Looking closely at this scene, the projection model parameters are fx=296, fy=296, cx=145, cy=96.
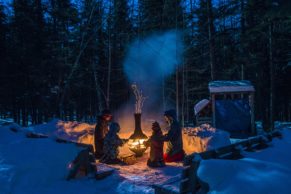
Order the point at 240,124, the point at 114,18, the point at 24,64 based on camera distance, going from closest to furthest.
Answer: the point at 240,124 → the point at 114,18 → the point at 24,64

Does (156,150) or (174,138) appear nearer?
(156,150)

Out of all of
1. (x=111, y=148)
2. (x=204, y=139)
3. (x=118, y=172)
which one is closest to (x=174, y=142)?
(x=204, y=139)

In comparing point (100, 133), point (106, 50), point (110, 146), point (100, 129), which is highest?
point (106, 50)

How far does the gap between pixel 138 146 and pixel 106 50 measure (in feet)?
58.4

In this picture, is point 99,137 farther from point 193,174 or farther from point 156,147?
point 193,174

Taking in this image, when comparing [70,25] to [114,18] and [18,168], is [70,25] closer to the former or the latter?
[114,18]

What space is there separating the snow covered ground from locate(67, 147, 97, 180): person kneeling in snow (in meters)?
0.21

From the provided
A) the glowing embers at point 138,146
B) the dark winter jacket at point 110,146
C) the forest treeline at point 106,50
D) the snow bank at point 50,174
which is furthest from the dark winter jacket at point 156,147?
the forest treeline at point 106,50

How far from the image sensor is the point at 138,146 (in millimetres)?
10062

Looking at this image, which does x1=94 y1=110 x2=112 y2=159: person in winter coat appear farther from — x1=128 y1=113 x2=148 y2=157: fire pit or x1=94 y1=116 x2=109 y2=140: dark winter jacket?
x1=128 y1=113 x2=148 y2=157: fire pit

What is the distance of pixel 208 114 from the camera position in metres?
18.3

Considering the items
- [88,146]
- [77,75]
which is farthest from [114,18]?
[88,146]

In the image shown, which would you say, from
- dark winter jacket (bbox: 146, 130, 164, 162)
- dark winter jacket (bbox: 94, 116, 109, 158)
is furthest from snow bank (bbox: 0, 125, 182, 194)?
dark winter jacket (bbox: 94, 116, 109, 158)

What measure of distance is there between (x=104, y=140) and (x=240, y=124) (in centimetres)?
767
